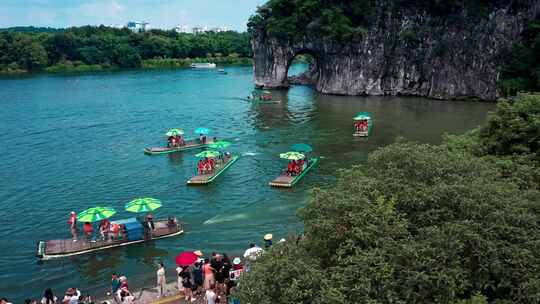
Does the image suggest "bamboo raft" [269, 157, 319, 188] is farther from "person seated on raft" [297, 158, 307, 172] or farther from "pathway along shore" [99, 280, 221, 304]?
→ "pathway along shore" [99, 280, 221, 304]

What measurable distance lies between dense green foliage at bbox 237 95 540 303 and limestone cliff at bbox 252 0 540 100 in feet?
229

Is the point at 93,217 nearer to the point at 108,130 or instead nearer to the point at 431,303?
the point at 431,303

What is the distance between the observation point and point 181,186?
3834 centimetres

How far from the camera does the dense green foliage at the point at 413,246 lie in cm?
1156

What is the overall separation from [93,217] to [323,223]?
17.7 m

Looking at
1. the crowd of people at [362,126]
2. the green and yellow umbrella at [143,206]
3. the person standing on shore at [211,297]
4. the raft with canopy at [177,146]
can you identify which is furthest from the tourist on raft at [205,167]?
the person standing on shore at [211,297]

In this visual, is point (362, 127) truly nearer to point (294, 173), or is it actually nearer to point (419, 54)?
point (294, 173)

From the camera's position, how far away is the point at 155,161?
4588 cm

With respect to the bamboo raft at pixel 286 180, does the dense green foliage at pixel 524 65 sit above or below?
above

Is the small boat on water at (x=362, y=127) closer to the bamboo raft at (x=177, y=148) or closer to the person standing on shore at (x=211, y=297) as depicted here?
the bamboo raft at (x=177, y=148)

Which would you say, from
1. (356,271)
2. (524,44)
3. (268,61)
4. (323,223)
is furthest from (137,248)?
(268,61)

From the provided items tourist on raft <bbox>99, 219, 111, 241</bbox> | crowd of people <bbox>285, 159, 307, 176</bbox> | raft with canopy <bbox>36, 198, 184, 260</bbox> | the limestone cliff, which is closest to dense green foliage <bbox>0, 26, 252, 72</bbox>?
the limestone cliff

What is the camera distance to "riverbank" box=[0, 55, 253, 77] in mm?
142000

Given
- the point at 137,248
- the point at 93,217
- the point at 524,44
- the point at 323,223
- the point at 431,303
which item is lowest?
the point at 137,248
